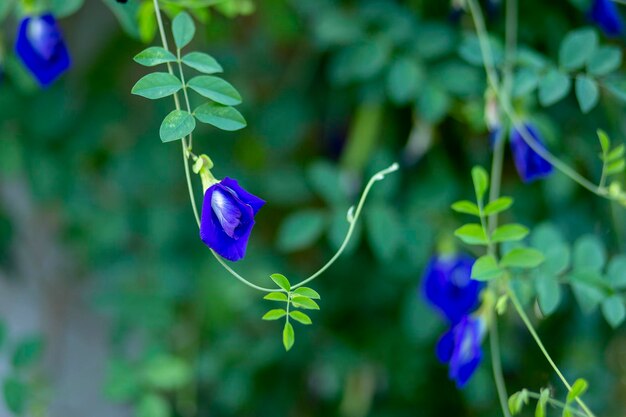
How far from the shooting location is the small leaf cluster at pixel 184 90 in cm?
75

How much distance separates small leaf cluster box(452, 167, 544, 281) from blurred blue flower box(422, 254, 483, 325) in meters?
0.11

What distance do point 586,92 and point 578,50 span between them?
7cm

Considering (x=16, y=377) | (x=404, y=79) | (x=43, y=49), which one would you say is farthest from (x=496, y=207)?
(x=16, y=377)

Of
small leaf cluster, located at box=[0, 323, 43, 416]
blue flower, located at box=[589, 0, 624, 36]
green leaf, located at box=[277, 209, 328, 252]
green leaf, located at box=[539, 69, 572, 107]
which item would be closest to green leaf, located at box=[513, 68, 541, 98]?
green leaf, located at box=[539, 69, 572, 107]

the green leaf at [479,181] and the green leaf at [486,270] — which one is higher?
the green leaf at [479,181]

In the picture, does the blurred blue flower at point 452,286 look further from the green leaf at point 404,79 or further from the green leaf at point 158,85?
the green leaf at point 158,85

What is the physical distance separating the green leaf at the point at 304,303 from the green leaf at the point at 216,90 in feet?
0.66

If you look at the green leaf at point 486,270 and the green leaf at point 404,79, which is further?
the green leaf at point 404,79

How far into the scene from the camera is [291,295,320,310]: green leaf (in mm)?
757

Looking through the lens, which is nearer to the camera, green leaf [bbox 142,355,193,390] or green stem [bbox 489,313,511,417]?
green stem [bbox 489,313,511,417]

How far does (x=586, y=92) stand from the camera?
3.33 ft

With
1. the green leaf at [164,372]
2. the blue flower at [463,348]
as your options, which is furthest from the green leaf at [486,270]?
the green leaf at [164,372]

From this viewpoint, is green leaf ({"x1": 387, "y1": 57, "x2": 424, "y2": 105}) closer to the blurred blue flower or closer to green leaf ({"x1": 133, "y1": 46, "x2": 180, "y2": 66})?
the blurred blue flower

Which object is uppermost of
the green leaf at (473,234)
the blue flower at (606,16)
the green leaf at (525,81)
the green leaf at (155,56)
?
the green leaf at (155,56)
